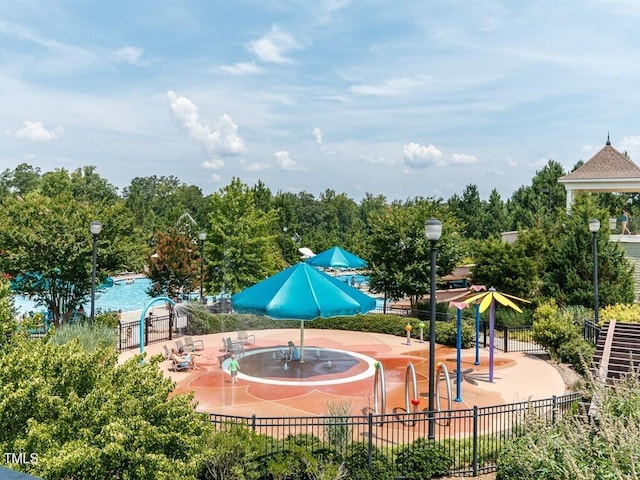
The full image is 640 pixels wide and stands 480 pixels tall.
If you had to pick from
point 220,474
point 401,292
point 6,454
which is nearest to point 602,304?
point 401,292

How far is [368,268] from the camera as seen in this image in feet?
84.6

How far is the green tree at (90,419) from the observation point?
545 centimetres

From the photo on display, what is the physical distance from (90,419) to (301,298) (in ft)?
28.2

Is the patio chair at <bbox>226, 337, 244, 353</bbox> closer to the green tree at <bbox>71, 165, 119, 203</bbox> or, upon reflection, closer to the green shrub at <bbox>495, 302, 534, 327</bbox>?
the green shrub at <bbox>495, 302, 534, 327</bbox>

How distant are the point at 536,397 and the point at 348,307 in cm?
544

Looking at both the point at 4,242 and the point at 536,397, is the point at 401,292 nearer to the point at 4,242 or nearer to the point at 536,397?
the point at 536,397

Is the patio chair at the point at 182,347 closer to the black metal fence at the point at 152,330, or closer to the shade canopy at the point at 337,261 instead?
the black metal fence at the point at 152,330

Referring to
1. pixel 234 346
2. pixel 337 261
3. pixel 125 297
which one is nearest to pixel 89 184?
pixel 125 297

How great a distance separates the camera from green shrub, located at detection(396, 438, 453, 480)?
860 centimetres

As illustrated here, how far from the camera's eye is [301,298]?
14141mm

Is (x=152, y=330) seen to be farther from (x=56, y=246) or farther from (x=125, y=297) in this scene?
(x=125, y=297)

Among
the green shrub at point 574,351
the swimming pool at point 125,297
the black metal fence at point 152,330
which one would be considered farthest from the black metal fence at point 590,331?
the swimming pool at point 125,297

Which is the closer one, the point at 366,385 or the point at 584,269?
the point at 366,385

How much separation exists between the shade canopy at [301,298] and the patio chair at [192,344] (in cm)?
285
